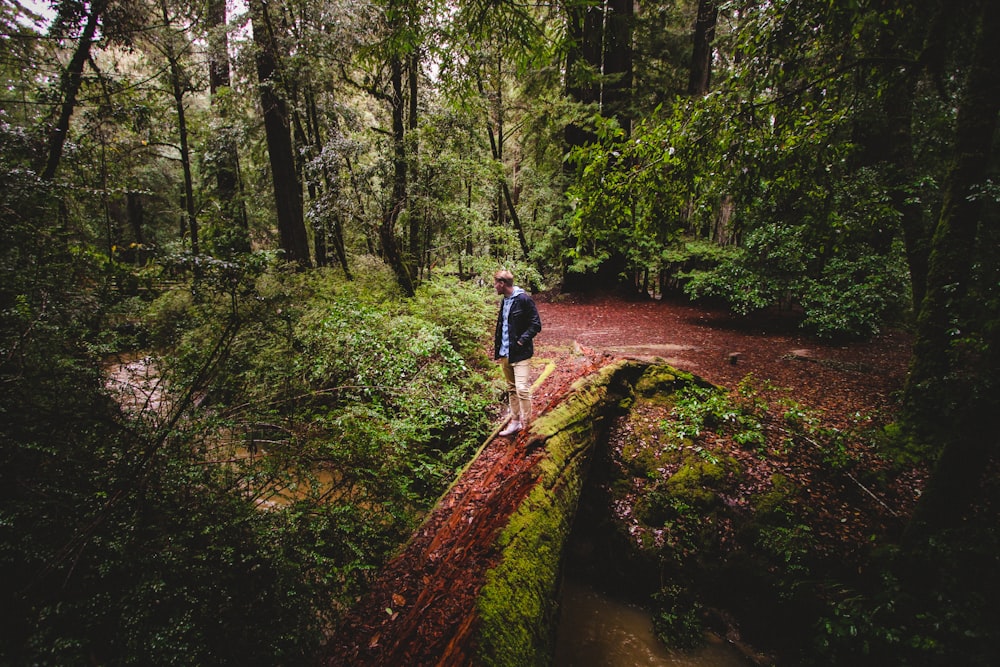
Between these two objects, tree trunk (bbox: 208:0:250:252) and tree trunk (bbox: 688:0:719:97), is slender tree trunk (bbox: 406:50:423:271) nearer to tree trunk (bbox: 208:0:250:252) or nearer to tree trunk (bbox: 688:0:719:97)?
tree trunk (bbox: 208:0:250:252)

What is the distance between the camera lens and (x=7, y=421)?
2.58m

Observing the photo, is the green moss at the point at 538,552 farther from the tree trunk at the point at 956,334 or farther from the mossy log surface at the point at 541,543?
the tree trunk at the point at 956,334

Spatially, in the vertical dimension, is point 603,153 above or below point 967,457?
above

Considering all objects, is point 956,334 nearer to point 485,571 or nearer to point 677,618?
point 677,618

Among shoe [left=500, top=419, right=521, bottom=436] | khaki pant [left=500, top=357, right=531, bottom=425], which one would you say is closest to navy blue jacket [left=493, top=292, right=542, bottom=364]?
khaki pant [left=500, top=357, right=531, bottom=425]

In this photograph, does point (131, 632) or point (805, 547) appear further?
point (805, 547)

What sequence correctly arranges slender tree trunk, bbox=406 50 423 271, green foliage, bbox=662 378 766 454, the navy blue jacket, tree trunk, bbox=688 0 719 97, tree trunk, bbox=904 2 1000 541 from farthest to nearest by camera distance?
tree trunk, bbox=688 0 719 97, slender tree trunk, bbox=406 50 423 271, green foliage, bbox=662 378 766 454, the navy blue jacket, tree trunk, bbox=904 2 1000 541

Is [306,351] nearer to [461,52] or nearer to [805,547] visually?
[461,52]

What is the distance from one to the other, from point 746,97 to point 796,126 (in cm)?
68

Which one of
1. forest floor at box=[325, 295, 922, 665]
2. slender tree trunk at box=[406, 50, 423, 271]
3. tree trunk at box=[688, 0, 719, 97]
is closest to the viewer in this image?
forest floor at box=[325, 295, 922, 665]

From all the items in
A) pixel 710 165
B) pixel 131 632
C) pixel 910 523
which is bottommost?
pixel 910 523

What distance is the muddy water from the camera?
4113 mm

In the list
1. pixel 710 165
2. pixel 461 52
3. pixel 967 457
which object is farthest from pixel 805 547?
pixel 461 52

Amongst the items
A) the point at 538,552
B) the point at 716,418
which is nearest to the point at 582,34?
the point at 538,552
